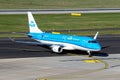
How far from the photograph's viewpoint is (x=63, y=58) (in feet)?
213

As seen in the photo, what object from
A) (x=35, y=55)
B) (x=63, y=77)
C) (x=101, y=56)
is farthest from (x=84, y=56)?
(x=63, y=77)

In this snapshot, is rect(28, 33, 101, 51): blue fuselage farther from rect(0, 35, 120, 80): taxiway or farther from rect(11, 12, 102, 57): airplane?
rect(0, 35, 120, 80): taxiway

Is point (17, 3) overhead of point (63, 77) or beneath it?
overhead

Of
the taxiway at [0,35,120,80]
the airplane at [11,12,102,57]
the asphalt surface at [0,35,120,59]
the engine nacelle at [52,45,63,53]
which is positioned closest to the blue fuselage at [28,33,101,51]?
the airplane at [11,12,102,57]

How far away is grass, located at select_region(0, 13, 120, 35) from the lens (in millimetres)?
102056

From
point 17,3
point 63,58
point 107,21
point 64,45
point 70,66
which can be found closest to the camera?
point 70,66

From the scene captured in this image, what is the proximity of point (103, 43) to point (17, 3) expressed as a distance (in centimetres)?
11776

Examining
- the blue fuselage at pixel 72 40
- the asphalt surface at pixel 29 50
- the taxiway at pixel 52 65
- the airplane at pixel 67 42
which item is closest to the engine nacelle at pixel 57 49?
the airplane at pixel 67 42

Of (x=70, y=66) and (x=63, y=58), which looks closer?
(x=70, y=66)

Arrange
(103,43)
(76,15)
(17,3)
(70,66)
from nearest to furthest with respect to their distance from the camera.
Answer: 1. (70,66)
2. (103,43)
3. (76,15)
4. (17,3)

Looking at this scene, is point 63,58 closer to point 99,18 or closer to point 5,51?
point 5,51

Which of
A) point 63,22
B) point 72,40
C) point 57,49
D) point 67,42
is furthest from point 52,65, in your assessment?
point 63,22

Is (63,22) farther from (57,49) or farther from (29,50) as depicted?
(57,49)

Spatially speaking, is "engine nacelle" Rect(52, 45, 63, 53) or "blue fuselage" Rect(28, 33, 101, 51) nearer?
"blue fuselage" Rect(28, 33, 101, 51)
